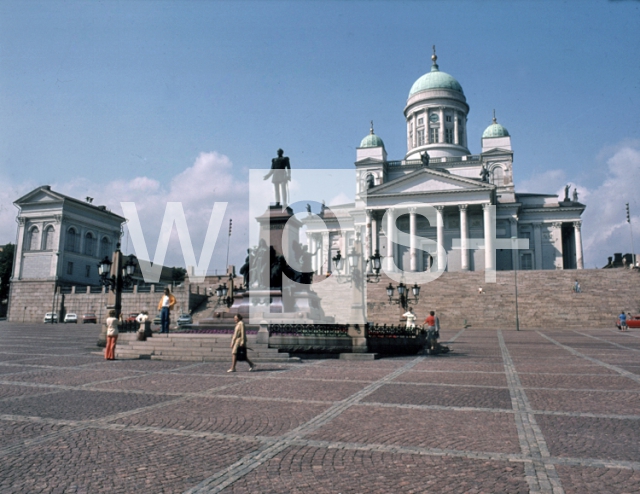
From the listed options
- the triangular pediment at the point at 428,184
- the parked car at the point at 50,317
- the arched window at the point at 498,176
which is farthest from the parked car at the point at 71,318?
the arched window at the point at 498,176

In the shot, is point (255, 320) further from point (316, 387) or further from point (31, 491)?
point (31, 491)

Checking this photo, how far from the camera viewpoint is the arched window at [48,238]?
2392 inches

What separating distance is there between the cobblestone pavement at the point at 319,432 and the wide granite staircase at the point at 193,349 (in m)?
2.91

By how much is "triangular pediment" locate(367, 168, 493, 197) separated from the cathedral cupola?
14.2 meters

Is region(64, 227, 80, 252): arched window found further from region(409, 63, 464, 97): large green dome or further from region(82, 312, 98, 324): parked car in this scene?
region(409, 63, 464, 97): large green dome

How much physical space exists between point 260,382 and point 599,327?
33.4m

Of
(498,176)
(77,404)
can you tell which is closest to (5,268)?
(498,176)

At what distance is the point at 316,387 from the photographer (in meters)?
10.2

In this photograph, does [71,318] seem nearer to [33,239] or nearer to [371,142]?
[33,239]

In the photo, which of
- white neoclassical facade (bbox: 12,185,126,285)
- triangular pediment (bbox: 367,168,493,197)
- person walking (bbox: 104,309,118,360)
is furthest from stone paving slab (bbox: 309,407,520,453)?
white neoclassical facade (bbox: 12,185,126,285)

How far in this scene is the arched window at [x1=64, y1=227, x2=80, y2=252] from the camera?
2431 inches

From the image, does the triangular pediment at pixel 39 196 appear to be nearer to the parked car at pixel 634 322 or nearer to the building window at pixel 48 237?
the building window at pixel 48 237

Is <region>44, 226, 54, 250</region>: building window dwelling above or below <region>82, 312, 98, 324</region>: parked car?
above

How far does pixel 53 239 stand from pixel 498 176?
57.8 m
